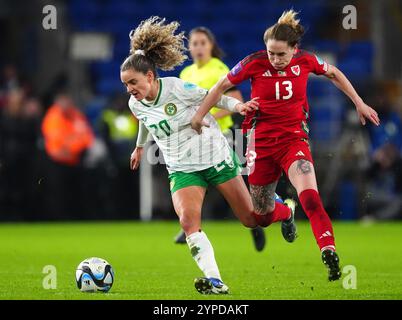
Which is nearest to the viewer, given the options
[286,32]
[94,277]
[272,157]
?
[94,277]

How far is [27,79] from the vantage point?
19.5 metres

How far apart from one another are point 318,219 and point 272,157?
0.91 m

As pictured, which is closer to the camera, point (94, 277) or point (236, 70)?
point (94, 277)

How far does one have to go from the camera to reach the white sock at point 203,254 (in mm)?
7469

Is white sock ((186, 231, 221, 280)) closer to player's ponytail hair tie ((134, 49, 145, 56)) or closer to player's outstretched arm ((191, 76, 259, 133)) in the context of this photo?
player's outstretched arm ((191, 76, 259, 133))

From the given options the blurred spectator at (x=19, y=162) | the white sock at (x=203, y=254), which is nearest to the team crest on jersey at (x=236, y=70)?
the white sock at (x=203, y=254)

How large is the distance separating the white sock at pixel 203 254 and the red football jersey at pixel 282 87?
51.9 inches

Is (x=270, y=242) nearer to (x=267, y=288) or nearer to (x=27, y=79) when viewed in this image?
(x=267, y=288)

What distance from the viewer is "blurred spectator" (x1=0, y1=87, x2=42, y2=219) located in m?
16.8

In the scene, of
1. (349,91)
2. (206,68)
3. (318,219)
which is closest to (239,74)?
(349,91)

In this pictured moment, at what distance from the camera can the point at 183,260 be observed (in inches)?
418

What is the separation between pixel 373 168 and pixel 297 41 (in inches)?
361

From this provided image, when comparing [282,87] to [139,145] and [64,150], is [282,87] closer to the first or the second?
[139,145]
